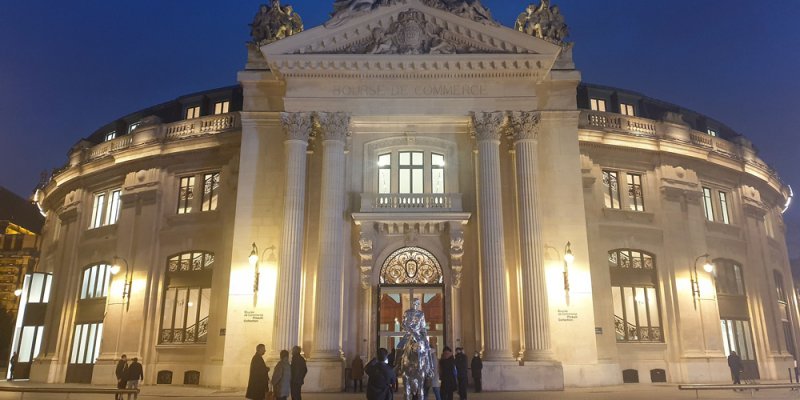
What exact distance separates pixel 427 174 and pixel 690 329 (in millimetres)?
16086

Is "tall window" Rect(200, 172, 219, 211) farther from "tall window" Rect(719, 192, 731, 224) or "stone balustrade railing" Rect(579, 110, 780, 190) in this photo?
"tall window" Rect(719, 192, 731, 224)

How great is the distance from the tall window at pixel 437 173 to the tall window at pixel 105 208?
64.7 ft

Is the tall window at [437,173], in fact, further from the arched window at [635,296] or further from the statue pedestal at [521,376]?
the arched window at [635,296]

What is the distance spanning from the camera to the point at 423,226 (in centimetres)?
2648

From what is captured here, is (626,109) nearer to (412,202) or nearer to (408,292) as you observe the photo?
(412,202)

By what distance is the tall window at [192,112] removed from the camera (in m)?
36.2

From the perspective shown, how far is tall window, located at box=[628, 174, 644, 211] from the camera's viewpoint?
32.3 metres

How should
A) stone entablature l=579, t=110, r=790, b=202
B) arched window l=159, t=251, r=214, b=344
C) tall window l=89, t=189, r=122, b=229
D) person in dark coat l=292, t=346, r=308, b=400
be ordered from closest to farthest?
person in dark coat l=292, t=346, r=308, b=400, arched window l=159, t=251, r=214, b=344, stone entablature l=579, t=110, r=790, b=202, tall window l=89, t=189, r=122, b=229

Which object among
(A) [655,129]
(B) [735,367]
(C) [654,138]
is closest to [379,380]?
(B) [735,367]

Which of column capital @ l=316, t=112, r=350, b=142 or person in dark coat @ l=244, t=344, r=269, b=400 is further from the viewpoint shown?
column capital @ l=316, t=112, r=350, b=142

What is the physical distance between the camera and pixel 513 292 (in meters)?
25.4

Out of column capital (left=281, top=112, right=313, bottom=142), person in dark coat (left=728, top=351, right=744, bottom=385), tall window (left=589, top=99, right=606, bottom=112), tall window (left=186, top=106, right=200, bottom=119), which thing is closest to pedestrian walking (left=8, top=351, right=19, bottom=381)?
tall window (left=186, top=106, right=200, bottom=119)

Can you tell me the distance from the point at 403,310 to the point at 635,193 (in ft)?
50.8

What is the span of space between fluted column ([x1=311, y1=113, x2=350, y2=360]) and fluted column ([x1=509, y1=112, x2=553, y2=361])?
26.0 feet
